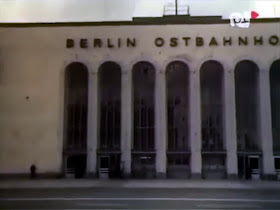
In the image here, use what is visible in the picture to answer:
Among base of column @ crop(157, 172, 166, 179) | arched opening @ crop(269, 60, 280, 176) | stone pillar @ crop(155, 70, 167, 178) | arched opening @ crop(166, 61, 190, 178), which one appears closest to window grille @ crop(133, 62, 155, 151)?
stone pillar @ crop(155, 70, 167, 178)

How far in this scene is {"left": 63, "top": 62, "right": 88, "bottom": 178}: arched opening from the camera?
415 inches

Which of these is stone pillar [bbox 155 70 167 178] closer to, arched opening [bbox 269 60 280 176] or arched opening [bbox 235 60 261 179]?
arched opening [bbox 235 60 261 179]

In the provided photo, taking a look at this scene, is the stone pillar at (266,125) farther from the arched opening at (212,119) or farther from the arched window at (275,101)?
the arched opening at (212,119)

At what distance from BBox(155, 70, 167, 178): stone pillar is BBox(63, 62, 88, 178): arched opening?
6.61 feet

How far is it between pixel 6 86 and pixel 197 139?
551 cm

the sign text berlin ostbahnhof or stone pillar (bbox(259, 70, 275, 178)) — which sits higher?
the sign text berlin ostbahnhof

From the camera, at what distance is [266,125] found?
9.72 metres

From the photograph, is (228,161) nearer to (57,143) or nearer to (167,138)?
(167,138)

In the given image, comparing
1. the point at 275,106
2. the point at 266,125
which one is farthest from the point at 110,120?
the point at 275,106

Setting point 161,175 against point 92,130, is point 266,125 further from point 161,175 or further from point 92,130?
point 92,130

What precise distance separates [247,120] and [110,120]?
12.3 ft

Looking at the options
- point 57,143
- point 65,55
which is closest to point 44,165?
point 57,143

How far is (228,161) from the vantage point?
1045 centimetres

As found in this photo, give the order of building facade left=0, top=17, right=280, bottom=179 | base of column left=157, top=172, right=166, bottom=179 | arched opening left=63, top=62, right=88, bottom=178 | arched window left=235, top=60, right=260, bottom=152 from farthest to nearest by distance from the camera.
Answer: arched opening left=63, top=62, right=88, bottom=178
base of column left=157, top=172, right=166, bottom=179
arched window left=235, top=60, right=260, bottom=152
building facade left=0, top=17, right=280, bottom=179
